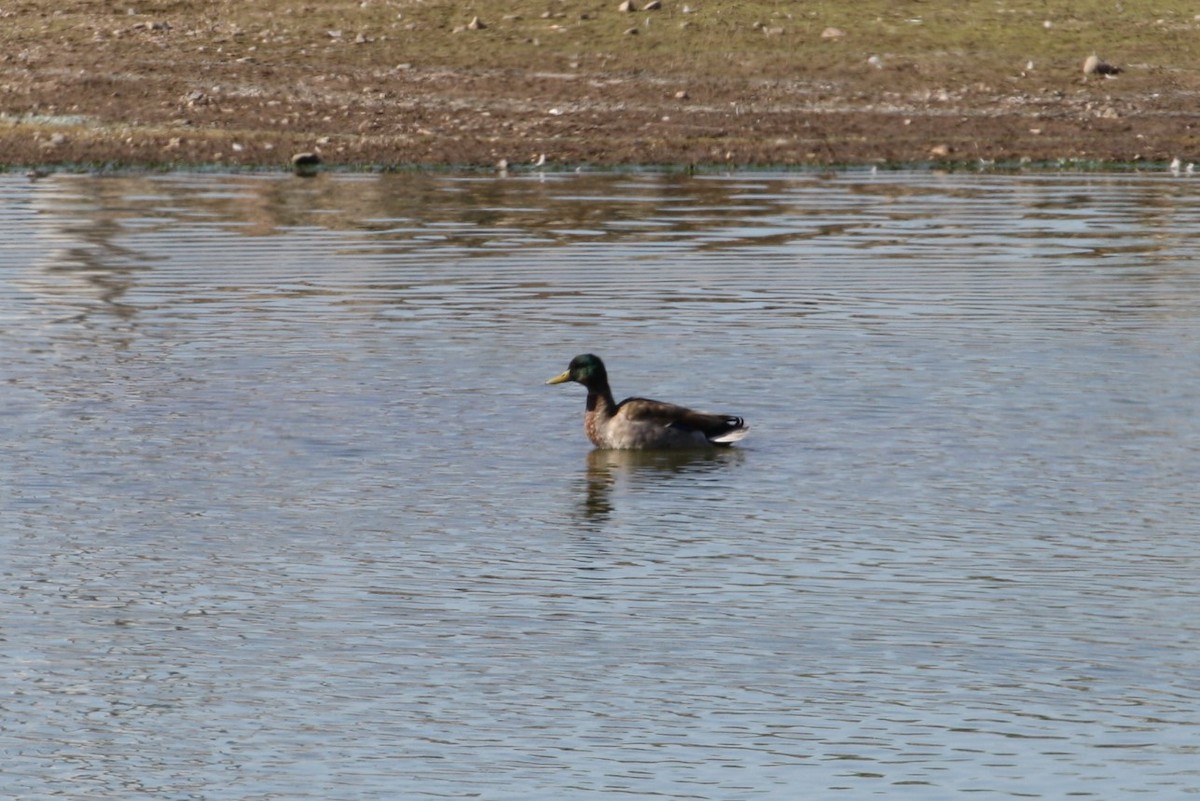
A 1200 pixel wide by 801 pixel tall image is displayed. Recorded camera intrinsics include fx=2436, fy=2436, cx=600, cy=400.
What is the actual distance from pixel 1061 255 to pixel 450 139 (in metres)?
Result: 12.3

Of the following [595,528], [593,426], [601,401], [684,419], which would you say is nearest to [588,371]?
[601,401]

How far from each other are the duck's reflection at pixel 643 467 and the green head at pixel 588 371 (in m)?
0.48

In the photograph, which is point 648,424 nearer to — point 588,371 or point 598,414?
point 598,414

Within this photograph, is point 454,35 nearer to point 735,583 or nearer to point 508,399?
point 508,399

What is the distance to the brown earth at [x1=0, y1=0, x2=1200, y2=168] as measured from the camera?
1323 inches

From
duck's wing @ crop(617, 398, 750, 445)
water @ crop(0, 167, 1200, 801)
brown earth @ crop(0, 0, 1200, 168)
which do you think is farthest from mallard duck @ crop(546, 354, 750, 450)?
brown earth @ crop(0, 0, 1200, 168)

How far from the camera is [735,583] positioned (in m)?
10.7

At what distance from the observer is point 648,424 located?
14.5m

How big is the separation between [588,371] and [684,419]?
34.7 inches

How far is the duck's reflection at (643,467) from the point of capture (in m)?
13.4

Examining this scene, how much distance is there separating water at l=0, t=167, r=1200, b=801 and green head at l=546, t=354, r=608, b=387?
361 millimetres

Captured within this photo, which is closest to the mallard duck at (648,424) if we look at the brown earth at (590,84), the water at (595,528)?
the water at (595,528)

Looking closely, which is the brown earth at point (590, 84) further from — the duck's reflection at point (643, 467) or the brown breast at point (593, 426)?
the duck's reflection at point (643, 467)

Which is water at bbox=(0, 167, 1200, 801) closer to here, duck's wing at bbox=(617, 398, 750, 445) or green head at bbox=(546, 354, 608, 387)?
duck's wing at bbox=(617, 398, 750, 445)
